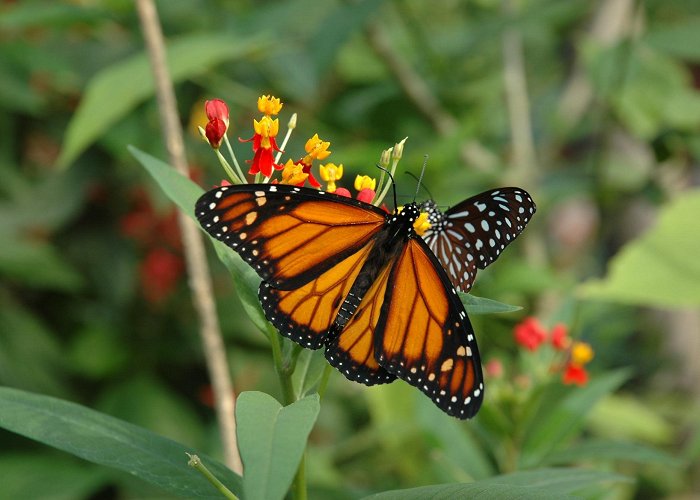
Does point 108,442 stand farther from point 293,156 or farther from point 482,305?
point 293,156

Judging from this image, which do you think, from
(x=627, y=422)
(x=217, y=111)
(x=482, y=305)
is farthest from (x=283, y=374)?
(x=627, y=422)

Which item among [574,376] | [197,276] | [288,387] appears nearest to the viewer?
[288,387]

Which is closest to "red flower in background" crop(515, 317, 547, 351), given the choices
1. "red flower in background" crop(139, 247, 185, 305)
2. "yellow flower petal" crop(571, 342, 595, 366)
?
"yellow flower petal" crop(571, 342, 595, 366)

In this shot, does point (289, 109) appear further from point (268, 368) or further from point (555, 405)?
point (555, 405)

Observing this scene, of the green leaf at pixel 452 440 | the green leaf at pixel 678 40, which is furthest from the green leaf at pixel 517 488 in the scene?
the green leaf at pixel 678 40

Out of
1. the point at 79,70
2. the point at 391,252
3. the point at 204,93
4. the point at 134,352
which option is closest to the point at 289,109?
the point at 204,93

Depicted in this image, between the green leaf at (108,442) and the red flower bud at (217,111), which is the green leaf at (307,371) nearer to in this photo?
the green leaf at (108,442)
